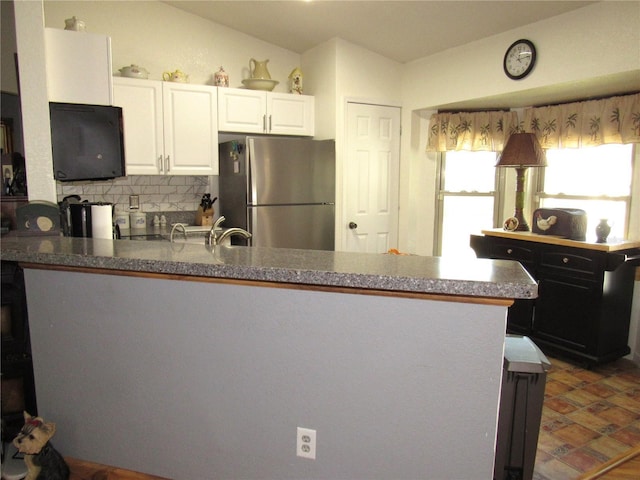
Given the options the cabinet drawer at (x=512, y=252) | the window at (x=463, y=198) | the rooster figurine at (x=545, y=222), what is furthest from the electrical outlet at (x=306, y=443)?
the window at (x=463, y=198)

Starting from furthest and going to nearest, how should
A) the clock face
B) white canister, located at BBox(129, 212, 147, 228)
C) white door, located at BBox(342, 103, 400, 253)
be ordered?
1. white door, located at BBox(342, 103, 400, 253)
2. white canister, located at BBox(129, 212, 147, 228)
3. the clock face

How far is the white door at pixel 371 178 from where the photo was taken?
4.10m

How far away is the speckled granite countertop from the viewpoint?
1.27m

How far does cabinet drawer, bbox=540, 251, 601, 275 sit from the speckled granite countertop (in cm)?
197

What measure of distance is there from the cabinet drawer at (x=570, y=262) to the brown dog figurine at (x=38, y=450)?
3.16 metres

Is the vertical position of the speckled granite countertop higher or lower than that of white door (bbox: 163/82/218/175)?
lower

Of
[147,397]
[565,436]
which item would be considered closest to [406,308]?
[147,397]

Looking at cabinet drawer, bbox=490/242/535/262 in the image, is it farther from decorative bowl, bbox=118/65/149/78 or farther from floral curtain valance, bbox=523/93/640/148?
decorative bowl, bbox=118/65/149/78

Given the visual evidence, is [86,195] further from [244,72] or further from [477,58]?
[477,58]

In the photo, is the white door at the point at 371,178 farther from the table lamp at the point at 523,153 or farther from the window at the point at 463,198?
the table lamp at the point at 523,153

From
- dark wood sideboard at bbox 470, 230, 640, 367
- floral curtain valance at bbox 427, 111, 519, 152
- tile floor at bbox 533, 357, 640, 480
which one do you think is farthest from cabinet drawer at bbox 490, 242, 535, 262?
floral curtain valance at bbox 427, 111, 519, 152

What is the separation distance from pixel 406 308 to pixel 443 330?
0.40ft

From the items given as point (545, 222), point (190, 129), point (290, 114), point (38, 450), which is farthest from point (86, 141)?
point (545, 222)

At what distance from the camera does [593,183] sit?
11.8 ft
